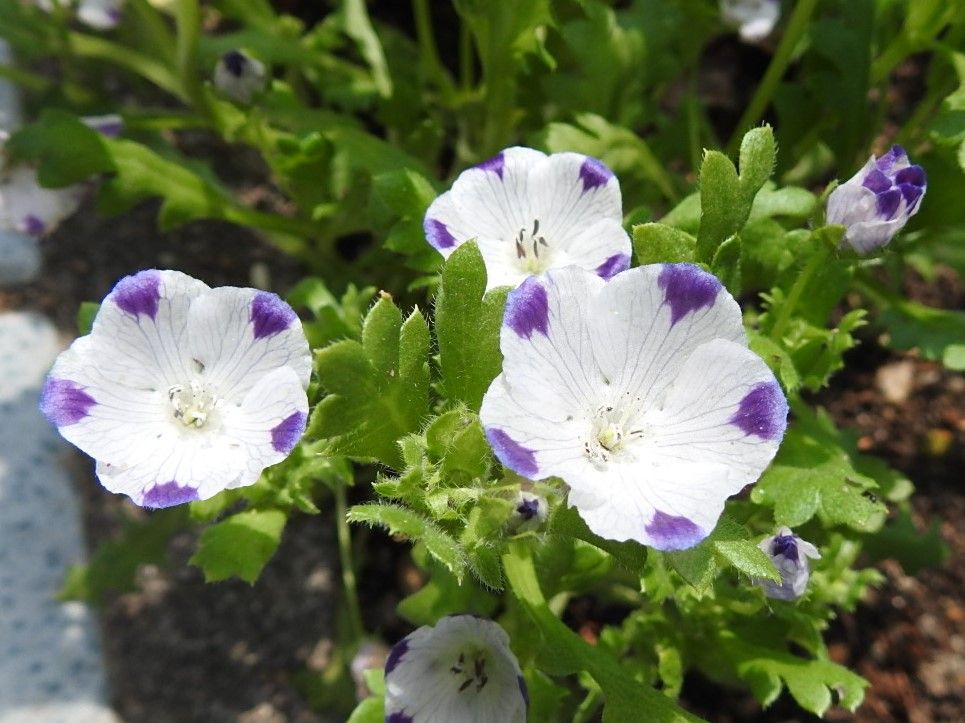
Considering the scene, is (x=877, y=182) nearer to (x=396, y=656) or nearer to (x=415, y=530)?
(x=415, y=530)

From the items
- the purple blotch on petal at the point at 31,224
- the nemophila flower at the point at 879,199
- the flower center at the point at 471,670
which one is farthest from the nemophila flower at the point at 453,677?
the purple blotch on petal at the point at 31,224

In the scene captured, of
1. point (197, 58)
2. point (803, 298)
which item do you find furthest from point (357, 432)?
point (197, 58)

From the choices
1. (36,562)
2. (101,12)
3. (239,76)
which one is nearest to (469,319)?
(239,76)

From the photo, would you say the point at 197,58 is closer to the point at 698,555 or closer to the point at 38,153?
the point at 38,153

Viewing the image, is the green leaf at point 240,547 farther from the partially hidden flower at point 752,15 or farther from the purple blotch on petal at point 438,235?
the partially hidden flower at point 752,15

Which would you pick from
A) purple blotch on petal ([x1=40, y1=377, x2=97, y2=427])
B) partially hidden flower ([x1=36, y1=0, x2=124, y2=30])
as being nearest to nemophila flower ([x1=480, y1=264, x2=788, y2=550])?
purple blotch on petal ([x1=40, y1=377, x2=97, y2=427])

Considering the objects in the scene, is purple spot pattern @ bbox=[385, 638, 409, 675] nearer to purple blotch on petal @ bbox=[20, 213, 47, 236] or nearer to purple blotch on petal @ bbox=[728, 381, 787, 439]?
purple blotch on petal @ bbox=[728, 381, 787, 439]
